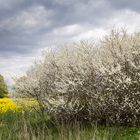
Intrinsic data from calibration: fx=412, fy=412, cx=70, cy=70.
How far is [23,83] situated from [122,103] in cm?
565

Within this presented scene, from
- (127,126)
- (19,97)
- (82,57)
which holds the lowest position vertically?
(127,126)

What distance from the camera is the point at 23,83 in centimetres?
1917

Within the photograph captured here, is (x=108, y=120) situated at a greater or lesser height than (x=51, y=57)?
lesser

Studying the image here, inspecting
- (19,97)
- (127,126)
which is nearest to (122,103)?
(127,126)

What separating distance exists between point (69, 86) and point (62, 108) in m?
0.94

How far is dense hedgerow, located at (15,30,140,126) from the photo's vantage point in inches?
604

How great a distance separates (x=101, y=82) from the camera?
15625 mm

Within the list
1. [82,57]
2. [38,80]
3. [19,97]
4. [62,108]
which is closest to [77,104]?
[62,108]

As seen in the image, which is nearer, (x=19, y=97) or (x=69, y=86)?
(x=69, y=86)

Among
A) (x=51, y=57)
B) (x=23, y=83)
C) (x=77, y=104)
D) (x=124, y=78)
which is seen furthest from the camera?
(x=23, y=83)

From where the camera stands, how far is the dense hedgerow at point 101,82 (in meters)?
15.3

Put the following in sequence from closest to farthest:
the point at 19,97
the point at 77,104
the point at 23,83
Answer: the point at 77,104 < the point at 23,83 < the point at 19,97

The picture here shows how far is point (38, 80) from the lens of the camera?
18516 mm

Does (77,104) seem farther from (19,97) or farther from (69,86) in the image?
(19,97)
